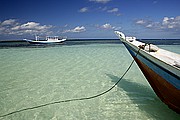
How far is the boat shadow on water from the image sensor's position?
4719 mm

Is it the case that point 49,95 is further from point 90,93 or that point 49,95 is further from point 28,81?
point 28,81

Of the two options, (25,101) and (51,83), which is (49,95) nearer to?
(25,101)

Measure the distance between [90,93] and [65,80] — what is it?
2.14 meters

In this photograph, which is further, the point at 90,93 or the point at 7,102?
the point at 90,93

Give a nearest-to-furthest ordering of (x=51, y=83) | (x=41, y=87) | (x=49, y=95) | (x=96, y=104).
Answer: (x=96, y=104) < (x=49, y=95) < (x=41, y=87) < (x=51, y=83)

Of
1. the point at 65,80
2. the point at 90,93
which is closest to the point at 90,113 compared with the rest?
the point at 90,93

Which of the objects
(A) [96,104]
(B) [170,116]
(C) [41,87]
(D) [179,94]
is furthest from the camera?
(C) [41,87]

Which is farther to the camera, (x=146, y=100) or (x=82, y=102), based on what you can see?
(x=146, y=100)

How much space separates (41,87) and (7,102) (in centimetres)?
169

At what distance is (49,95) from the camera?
20.1 ft

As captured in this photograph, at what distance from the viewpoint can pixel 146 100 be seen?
5695 millimetres

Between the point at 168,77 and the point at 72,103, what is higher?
the point at 168,77

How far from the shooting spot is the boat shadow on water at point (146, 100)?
4.72m

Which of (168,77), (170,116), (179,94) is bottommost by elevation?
(170,116)
